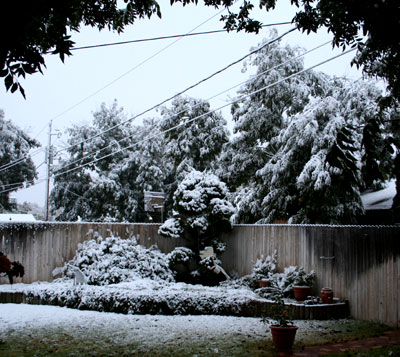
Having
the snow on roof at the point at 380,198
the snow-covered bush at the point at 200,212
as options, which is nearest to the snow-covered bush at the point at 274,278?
the snow-covered bush at the point at 200,212

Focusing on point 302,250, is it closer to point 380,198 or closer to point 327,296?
point 327,296

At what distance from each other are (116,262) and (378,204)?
322 inches

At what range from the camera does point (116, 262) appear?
12812 millimetres

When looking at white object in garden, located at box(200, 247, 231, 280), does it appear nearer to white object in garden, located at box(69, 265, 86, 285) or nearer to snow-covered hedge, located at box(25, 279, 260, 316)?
snow-covered hedge, located at box(25, 279, 260, 316)

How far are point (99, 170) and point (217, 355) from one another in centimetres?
2696

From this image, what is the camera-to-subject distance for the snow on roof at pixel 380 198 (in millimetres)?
14508

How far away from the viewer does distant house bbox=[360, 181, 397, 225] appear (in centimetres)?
1459

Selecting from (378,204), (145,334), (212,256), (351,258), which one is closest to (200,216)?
(212,256)

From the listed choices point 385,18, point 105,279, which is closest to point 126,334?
point 105,279

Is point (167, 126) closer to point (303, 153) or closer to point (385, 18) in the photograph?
point (303, 153)

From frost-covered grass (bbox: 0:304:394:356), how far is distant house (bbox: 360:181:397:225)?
6.40 m

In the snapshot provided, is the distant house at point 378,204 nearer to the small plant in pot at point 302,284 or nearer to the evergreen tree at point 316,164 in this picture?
the evergreen tree at point 316,164

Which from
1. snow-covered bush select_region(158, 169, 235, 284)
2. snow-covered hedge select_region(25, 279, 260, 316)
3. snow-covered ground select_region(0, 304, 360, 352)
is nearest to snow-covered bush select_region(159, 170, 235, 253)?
snow-covered bush select_region(158, 169, 235, 284)

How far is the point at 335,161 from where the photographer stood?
15.4 ft
